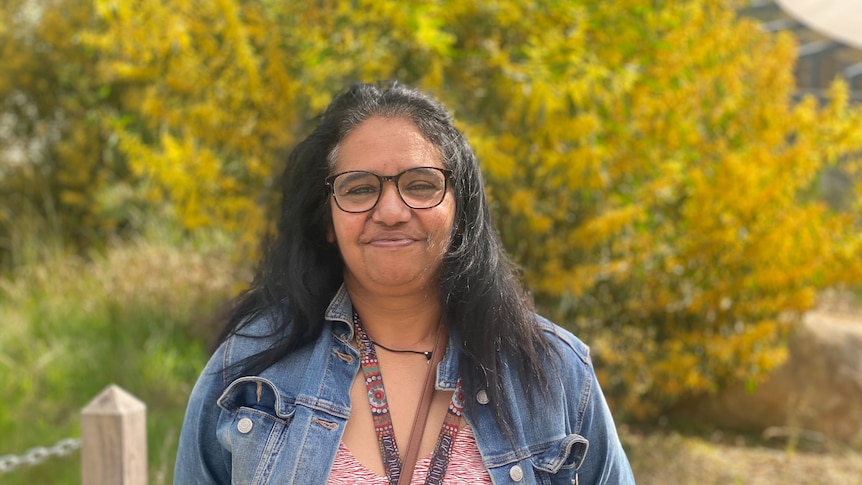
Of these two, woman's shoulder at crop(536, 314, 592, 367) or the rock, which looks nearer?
woman's shoulder at crop(536, 314, 592, 367)

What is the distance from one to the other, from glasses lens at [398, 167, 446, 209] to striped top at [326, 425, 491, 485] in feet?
1.56

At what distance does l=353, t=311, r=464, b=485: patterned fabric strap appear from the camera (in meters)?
1.78

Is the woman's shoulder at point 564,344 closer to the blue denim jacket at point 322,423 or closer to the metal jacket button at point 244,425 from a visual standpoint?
the blue denim jacket at point 322,423

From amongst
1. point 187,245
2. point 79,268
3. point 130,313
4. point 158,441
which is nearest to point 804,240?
point 158,441

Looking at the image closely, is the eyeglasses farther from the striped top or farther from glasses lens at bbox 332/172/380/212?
the striped top

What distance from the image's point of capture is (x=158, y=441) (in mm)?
4758

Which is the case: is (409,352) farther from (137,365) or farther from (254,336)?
(137,365)

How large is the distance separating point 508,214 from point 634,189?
2.30ft

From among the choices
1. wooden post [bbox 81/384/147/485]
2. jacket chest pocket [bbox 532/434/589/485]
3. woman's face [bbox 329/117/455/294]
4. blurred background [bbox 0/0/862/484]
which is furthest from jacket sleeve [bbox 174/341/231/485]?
blurred background [bbox 0/0/862/484]

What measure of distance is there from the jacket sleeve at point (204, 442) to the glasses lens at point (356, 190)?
0.43 meters

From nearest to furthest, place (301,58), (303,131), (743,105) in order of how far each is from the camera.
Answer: (301,58) < (303,131) < (743,105)

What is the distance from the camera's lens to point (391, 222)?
186 cm

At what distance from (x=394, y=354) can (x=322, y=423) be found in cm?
24

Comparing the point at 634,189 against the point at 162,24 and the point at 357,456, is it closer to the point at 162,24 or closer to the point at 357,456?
the point at 162,24
